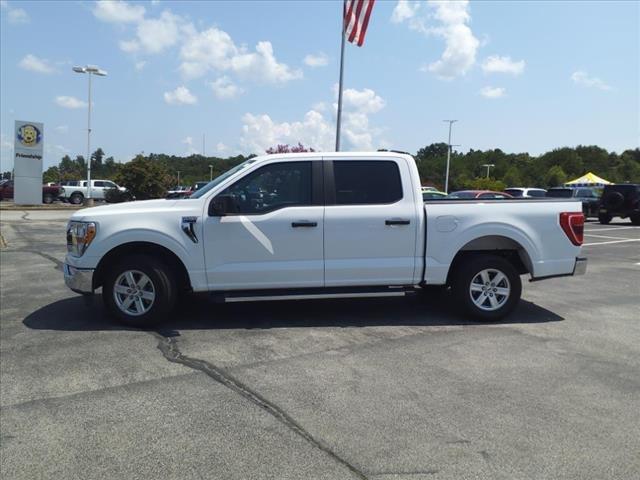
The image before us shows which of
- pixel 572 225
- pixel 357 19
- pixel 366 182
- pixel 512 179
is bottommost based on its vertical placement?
pixel 572 225

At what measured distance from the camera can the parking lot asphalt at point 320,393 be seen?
3.26 m

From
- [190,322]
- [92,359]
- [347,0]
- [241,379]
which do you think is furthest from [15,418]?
[347,0]

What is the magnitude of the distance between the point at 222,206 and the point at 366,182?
1.67 metres

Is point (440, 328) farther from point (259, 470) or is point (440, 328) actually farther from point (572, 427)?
point (259, 470)

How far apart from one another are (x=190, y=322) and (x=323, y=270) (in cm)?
170

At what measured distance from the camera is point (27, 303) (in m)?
7.44

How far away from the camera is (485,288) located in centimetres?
649

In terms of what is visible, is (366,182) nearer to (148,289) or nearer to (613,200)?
(148,289)

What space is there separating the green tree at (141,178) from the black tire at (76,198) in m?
3.28

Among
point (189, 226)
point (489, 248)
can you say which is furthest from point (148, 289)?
point (489, 248)

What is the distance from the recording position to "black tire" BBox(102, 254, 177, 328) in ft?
19.9

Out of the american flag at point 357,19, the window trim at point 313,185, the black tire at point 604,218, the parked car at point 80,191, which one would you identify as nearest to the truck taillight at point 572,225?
the window trim at point 313,185

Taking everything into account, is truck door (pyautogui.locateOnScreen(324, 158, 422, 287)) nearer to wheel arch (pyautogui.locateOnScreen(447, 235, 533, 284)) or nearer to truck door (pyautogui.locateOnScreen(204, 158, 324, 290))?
truck door (pyautogui.locateOnScreen(204, 158, 324, 290))

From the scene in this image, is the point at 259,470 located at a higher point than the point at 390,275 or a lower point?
lower
